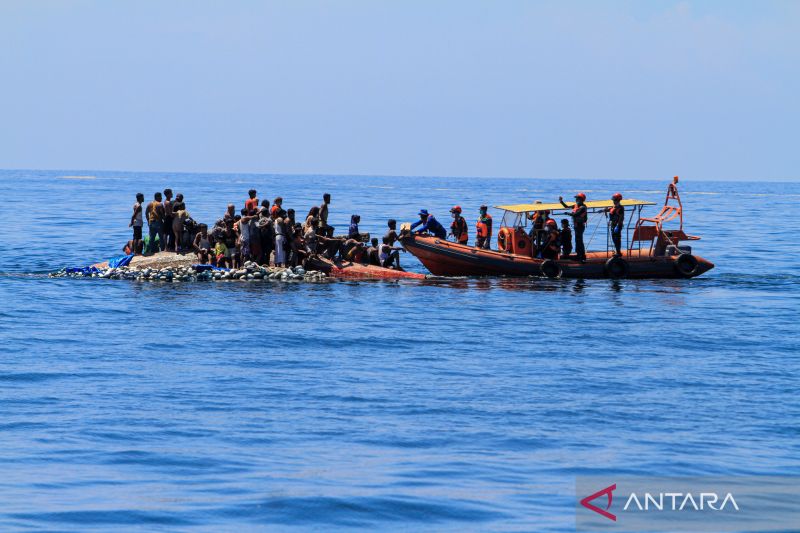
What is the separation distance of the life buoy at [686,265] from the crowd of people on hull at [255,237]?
29.8 ft

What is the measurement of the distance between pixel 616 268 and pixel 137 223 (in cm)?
1510

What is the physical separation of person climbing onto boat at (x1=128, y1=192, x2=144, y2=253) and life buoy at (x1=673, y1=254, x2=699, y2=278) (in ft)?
55.7

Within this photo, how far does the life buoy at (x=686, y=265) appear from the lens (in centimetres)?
3712

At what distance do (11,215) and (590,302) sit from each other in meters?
56.0

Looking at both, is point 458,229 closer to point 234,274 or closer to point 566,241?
point 566,241

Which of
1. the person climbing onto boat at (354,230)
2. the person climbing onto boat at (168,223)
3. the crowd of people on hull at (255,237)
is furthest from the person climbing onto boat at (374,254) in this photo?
the person climbing onto boat at (168,223)

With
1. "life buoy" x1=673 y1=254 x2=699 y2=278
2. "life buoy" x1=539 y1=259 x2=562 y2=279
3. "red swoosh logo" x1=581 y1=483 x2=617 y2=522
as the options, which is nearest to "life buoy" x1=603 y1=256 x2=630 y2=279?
Result: "life buoy" x1=539 y1=259 x2=562 y2=279

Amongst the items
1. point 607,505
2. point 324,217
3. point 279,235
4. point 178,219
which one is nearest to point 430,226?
point 324,217

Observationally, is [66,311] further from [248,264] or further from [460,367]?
[460,367]

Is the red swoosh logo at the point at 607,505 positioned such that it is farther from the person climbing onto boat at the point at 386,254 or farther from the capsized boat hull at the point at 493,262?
the person climbing onto boat at the point at 386,254

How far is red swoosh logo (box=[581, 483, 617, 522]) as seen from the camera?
45.9 feet

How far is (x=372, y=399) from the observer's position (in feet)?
64.5

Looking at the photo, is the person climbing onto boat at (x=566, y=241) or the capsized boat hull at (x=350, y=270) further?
→ the person climbing onto boat at (x=566, y=241)

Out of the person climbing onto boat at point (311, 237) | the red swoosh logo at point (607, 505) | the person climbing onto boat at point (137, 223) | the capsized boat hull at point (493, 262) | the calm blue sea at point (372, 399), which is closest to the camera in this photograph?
the red swoosh logo at point (607, 505)
